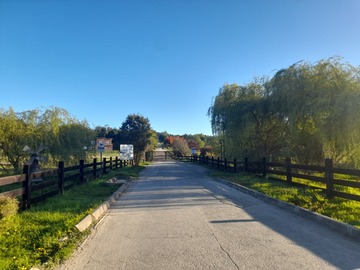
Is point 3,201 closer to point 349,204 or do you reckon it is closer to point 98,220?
point 98,220

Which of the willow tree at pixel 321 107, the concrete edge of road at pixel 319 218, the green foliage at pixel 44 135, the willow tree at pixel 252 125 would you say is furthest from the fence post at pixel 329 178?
the green foliage at pixel 44 135

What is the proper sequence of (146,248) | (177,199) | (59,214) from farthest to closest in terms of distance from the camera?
(177,199) < (59,214) < (146,248)

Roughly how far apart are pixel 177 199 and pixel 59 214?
4.20 m

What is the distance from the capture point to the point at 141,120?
50.5 meters

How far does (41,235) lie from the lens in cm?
586

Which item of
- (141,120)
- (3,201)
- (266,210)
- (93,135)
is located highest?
(141,120)

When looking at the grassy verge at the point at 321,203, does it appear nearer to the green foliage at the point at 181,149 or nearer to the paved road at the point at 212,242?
the paved road at the point at 212,242

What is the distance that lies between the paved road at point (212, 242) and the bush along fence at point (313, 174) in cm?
212

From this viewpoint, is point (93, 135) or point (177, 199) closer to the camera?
point (177, 199)

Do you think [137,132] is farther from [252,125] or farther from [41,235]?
[41,235]

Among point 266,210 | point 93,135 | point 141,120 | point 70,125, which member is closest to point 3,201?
point 266,210

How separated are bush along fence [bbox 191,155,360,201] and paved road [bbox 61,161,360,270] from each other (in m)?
2.12

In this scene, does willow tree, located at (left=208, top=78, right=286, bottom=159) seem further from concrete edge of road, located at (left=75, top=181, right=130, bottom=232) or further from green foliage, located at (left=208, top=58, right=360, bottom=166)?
concrete edge of road, located at (left=75, top=181, right=130, bottom=232)

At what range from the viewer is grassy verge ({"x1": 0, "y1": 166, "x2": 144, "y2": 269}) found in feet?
15.2
